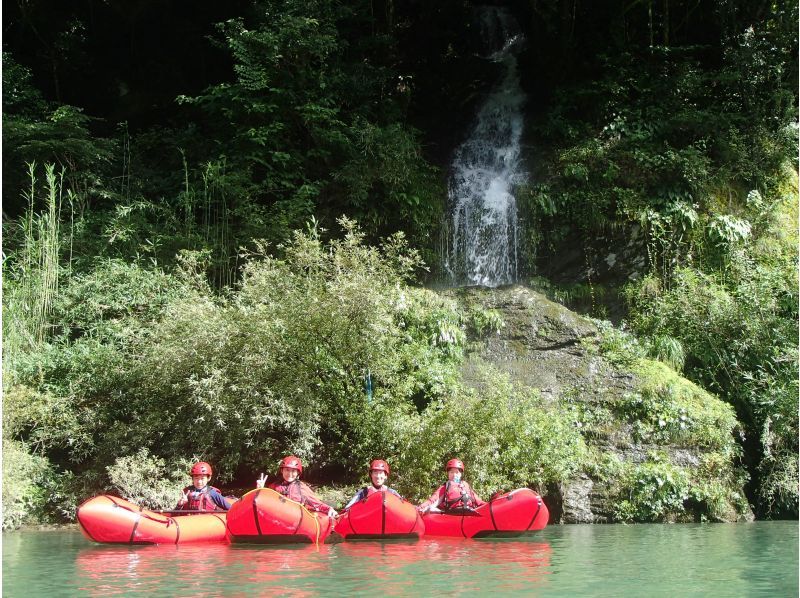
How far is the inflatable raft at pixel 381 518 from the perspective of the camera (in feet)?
29.5

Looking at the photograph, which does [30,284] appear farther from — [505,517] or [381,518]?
[505,517]

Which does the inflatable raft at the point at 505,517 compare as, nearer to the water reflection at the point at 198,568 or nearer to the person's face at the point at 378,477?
the person's face at the point at 378,477

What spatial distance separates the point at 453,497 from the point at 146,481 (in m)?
4.22

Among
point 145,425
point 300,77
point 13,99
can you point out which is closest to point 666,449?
point 145,425

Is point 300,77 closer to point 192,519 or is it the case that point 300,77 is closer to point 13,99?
point 13,99

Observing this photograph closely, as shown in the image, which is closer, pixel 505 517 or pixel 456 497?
pixel 505 517

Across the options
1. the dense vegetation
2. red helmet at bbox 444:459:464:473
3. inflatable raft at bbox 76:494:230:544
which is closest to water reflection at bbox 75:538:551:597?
inflatable raft at bbox 76:494:230:544

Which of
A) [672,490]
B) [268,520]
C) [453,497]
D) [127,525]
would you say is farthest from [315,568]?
[672,490]

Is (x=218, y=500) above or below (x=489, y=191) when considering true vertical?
below

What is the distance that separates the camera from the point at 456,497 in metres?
9.96

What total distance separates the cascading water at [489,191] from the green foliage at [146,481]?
7.44 meters

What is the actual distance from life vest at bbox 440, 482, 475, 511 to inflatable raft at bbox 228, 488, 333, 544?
6.16 ft

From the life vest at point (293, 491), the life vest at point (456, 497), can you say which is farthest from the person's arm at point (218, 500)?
the life vest at point (456, 497)

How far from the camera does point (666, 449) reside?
40.1ft
